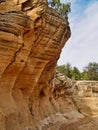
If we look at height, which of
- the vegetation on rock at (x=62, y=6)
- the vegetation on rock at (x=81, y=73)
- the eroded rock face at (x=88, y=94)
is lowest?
the eroded rock face at (x=88, y=94)

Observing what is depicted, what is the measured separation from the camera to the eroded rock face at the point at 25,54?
44.5 feet

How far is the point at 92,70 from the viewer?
6159cm

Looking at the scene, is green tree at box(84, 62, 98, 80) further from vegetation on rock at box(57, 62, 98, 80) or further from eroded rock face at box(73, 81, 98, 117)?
eroded rock face at box(73, 81, 98, 117)

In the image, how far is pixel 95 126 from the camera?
19.7 meters

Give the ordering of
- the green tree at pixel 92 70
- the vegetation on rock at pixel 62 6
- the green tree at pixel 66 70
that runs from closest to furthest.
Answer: the vegetation on rock at pixel 62 6
the green tree at pixel 66 70
the green tree at pixel 92 70

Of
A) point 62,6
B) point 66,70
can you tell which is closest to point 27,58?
point 62,6

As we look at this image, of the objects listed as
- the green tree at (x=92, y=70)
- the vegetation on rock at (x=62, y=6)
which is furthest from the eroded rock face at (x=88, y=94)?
the green tree at (x=92, y=70)

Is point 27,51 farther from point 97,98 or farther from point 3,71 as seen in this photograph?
point 97,98

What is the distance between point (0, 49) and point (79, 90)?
24.8 m

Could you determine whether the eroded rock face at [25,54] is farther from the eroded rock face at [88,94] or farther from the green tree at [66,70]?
the green tree at [66,70]

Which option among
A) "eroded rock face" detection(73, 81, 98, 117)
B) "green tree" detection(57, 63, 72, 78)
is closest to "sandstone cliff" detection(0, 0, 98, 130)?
"eroded rock face" detection(73, 81, 98, 117)

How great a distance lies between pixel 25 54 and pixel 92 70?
155 ft

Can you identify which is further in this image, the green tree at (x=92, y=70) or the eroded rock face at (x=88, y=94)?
the green tree at (x=92, y=70)

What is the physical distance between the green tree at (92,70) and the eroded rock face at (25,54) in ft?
133
